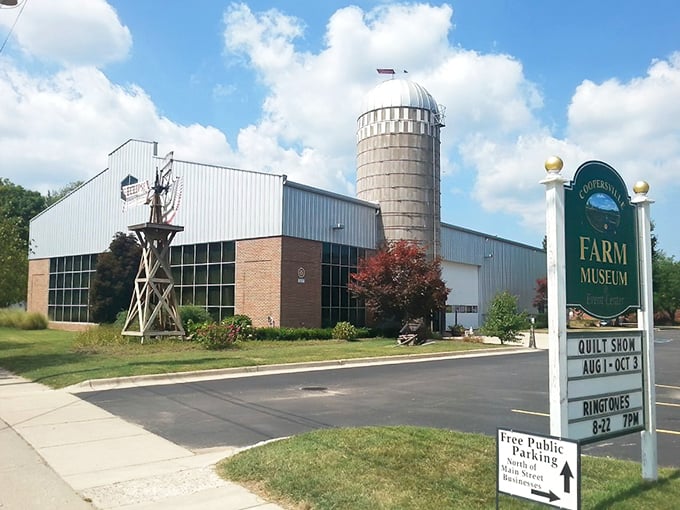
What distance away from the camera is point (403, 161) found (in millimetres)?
36875

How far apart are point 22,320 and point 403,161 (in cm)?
2625

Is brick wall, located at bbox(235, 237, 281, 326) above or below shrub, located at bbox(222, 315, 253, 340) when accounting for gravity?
above

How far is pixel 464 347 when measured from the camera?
90.3 ft

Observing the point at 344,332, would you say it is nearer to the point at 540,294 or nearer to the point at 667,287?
the point at 540,294

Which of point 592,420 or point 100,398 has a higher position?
point 592,420

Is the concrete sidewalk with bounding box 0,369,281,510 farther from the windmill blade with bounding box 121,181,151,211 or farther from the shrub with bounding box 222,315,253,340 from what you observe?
the windmill blade with bounding box 121,181,151,211

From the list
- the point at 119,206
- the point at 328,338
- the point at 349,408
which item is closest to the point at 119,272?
the point at 119,206

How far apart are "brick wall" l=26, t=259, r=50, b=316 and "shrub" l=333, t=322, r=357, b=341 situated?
84.8ft

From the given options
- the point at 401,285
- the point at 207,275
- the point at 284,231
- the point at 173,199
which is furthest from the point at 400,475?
the point at 173,199

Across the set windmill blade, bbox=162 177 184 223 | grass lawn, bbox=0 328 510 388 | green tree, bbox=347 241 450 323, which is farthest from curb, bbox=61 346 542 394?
windmill blade, bbox=162 177 184 223

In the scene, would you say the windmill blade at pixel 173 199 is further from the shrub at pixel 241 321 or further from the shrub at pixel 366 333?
the shrub at pixel 366 333

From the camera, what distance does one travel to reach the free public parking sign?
442cm

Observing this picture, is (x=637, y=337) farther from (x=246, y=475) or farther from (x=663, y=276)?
(x=663, y=276)

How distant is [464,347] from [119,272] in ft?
66.5
